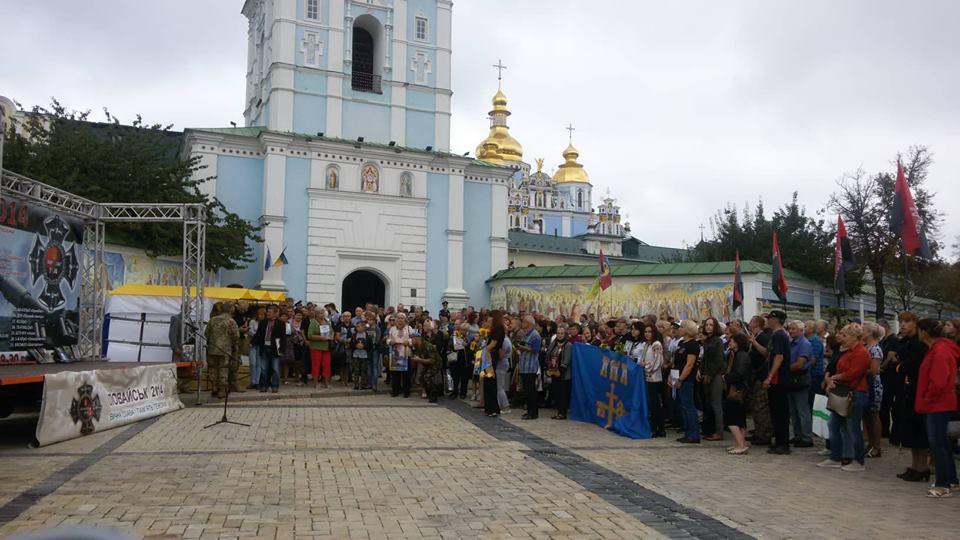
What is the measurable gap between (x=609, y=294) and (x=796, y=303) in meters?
6.72

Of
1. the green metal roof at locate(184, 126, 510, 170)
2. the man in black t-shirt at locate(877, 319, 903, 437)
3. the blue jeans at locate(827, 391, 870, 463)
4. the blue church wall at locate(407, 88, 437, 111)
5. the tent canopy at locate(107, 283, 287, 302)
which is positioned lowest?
the blue jeans at locate(827, 391, 870, 463)

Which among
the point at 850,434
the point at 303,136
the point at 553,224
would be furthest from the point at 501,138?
the point at 850,434

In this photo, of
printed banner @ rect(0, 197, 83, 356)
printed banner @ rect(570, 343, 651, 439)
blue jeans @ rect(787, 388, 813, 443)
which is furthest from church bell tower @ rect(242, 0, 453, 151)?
blue jeans @ rect(787, 388, 813, 443)

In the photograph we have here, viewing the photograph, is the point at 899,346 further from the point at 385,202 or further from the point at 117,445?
the point at 385,202

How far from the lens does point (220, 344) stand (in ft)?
51.6

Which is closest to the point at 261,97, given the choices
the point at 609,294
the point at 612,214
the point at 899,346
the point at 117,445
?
the point at 609,294

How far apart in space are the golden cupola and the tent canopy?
2617 inches

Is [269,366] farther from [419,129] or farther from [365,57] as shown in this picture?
[365,57]

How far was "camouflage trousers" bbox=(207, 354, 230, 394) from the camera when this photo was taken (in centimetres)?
1555

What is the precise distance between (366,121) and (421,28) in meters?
5.27

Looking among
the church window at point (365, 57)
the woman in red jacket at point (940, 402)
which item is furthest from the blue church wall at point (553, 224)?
the woman in red jacket at point (940, 402)

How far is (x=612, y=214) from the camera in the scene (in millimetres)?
105500

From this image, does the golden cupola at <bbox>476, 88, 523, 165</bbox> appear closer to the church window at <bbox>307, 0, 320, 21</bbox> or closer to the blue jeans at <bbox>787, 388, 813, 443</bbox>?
the church window at <bbox>307, 0, 320, 21</bbox>

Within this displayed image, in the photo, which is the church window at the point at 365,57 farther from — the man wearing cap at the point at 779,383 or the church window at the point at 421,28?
the man wearing cap at the point at 779,383
